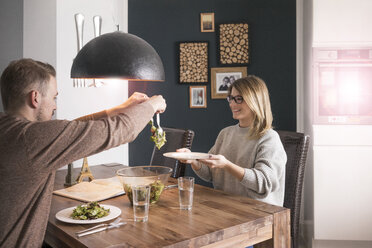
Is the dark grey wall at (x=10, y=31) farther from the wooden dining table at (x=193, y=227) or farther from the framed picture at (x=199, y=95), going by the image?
the wooden dining table at (x=193, y=227)

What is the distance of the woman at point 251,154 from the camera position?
202 cm

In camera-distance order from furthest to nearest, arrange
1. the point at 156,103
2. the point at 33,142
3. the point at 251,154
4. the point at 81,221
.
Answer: the point at 251,154, the point at 156,103, the point at 81,221, the point at 33,142

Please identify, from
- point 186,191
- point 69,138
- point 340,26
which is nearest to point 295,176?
point 186,191

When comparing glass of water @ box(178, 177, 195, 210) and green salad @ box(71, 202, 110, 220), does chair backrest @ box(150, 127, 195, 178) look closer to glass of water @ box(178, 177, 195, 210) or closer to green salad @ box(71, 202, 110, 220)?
glass of water @ box(178, 177, 195, 210)

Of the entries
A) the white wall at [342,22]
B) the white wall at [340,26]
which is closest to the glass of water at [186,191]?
the white wall at [340,26]

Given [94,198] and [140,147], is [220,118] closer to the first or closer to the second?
[140,147]

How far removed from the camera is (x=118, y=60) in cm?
173

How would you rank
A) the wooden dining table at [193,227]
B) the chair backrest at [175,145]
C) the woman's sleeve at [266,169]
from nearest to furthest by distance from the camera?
1. the wooden dining table at [193,227]
2. the woman's sleeve at [266,169]
3. the chair backrest at [175,145]

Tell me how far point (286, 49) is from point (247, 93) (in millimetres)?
1820

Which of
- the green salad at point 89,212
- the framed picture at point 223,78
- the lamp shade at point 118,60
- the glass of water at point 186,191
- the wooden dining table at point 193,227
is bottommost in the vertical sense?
the wooden dining table at point 193,227

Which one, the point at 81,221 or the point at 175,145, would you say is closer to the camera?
the point at 81,221

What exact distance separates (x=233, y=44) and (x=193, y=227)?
2760 mm

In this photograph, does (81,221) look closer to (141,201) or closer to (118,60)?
(141,201)

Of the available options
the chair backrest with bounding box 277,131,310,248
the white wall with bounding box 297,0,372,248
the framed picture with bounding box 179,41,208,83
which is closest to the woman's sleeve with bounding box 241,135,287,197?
the chair backrest with bounding box 277,131,310,248
